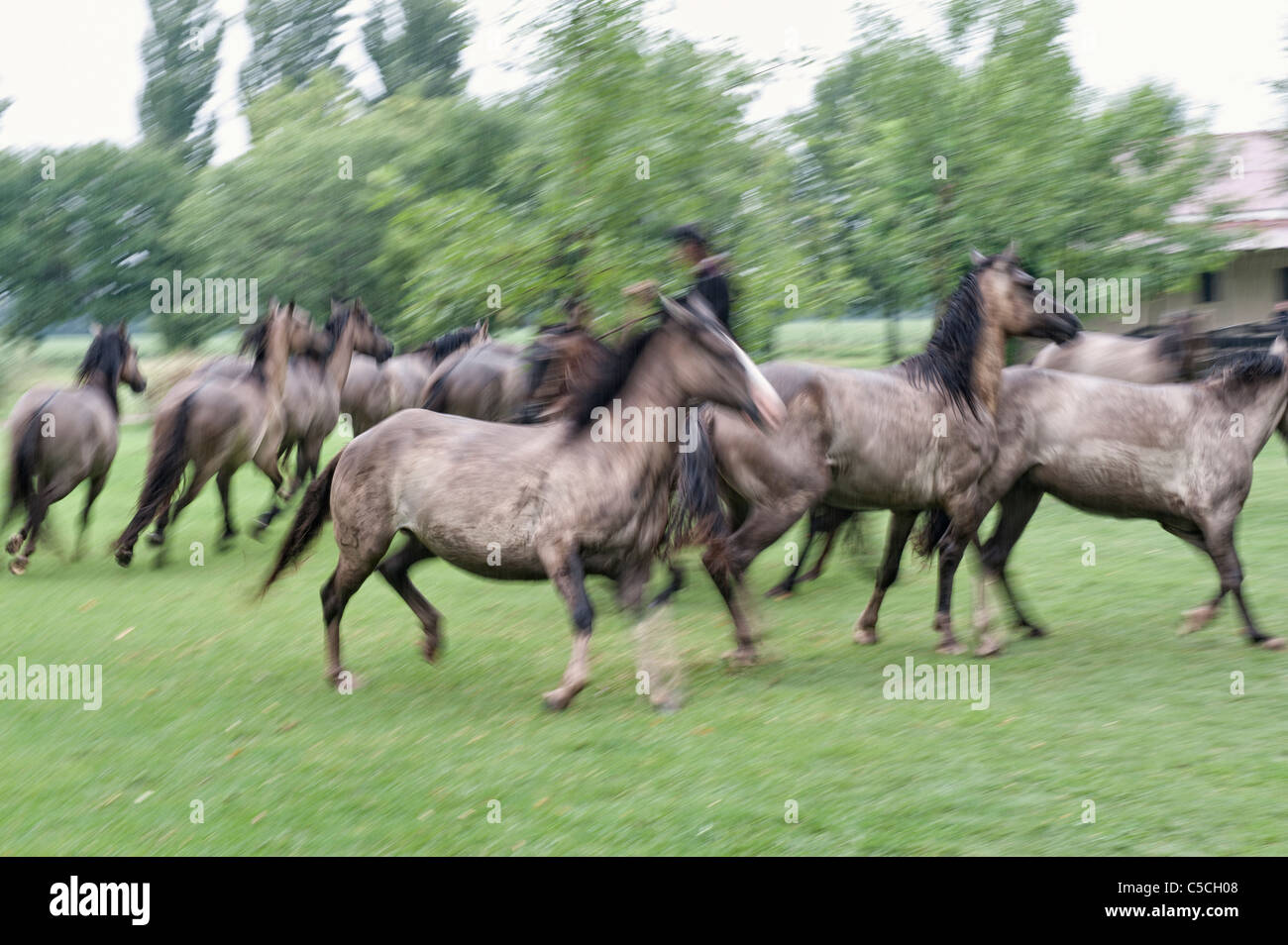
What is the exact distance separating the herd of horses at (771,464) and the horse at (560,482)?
0.01 m

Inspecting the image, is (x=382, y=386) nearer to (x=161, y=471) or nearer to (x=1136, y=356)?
(x=161, y=471)

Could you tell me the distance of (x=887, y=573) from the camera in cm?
822

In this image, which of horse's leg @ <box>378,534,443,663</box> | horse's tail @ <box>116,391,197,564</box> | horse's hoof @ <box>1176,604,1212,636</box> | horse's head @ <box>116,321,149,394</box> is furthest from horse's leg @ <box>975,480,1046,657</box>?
horse's head @ <box>116,321,149,394</box>

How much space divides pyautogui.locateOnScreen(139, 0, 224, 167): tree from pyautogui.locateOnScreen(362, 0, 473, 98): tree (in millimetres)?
5537

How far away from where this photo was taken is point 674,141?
1223 cm

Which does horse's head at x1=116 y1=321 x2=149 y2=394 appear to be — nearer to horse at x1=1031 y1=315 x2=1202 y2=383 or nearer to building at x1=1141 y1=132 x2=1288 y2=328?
horse at x1=1031 y1=315 x2=1202 y2=383

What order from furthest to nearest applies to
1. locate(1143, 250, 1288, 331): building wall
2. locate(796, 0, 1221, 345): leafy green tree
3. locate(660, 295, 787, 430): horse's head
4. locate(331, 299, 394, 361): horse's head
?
locate(1143, 250, 1288, 331): building wall → locate(796, 0, 1221, 345): leafy green tree → locate(331, 299, 394, 361): horse's head → locate(660, 295, 787, 430): horse's head

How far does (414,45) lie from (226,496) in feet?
124

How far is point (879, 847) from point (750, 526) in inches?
120

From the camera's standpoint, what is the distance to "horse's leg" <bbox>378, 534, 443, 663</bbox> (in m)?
7.28

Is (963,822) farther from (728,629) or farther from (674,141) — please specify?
(674,141)

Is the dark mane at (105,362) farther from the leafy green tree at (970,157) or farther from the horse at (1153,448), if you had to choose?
the leafy green tree at (970,157)

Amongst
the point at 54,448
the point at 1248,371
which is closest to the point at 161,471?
the point at 54,448

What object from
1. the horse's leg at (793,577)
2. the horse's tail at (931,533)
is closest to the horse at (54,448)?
the horse's leg at (793,577)
